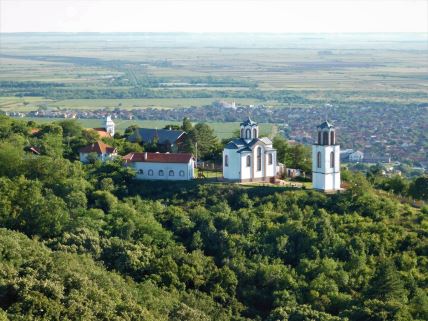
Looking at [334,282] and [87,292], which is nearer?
[87,292]

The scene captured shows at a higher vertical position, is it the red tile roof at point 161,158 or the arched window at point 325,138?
the arched window at point 325,138

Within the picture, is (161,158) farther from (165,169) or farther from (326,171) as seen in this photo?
(326,171)

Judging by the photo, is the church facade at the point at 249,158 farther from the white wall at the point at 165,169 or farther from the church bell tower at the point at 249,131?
the white wall at the point at 165,169

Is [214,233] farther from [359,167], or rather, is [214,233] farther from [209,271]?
[359,167]

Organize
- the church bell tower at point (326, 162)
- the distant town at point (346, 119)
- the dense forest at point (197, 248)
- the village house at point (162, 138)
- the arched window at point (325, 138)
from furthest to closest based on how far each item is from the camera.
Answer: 1. the distant town at point (346, 119)
2. the village house at point (162, 138)
3. the arched window at point (325, 138)
4. the church bell tower at point (326, 162)
5. the dense forest at point (197, 248)

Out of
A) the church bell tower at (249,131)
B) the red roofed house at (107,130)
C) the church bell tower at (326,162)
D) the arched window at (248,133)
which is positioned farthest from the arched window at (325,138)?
the red roofed house at (107,130)

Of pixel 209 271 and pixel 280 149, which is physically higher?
pixel 280 149

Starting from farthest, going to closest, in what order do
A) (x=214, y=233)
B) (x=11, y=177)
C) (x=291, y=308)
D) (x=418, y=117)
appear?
(x=418, y=117) → (x=11, y=177) → (x=214, y=233) → (x=291, y=308)

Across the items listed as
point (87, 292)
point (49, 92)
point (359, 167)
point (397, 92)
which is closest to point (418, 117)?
point (397, 92)
